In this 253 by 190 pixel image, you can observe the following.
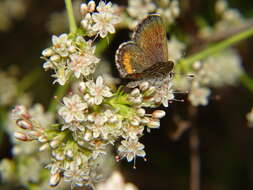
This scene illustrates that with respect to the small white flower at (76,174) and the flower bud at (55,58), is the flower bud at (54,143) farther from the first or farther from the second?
the flower bud at (55,58)

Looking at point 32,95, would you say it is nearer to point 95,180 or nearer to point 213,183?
point 95,180

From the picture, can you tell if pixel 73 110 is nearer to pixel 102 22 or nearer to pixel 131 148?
pixel 131 148

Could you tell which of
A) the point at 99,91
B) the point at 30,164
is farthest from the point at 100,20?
the point at 30,164

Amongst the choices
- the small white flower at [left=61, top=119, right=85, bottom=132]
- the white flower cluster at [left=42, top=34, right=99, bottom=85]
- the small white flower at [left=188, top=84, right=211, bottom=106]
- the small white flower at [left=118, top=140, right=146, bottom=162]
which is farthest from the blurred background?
the small white flower at [left=61, top=119, right=85, bottom=132]

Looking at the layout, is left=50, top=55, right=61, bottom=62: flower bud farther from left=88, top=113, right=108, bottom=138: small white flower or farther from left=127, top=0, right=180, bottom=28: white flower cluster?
left=127, top=0, right=180, bottom=28: white flower cluster

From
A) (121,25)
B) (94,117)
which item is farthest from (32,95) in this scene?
(94,117)

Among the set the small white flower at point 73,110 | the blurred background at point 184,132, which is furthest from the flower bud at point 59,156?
the blurred background at point 184,132
